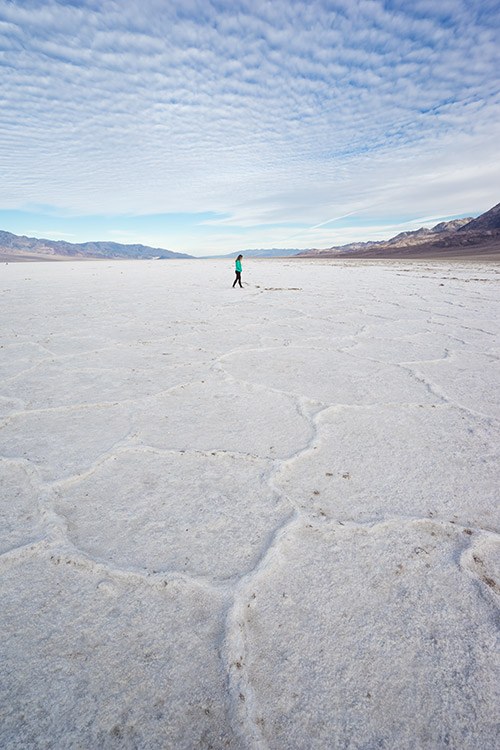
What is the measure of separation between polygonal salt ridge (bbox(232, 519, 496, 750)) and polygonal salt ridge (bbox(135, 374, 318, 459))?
732mm

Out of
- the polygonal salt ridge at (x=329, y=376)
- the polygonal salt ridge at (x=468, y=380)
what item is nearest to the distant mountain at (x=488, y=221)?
the polygonal salt ridge at (x=468, y=380)

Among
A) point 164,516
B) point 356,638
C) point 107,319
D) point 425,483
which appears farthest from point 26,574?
point 107,319

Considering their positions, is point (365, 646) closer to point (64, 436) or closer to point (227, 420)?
point (227, 420)

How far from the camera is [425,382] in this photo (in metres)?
2.96

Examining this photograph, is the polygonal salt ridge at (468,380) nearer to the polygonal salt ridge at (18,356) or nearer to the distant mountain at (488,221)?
the polygonal salt ridge at (18,356)

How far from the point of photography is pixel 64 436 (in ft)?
7.00

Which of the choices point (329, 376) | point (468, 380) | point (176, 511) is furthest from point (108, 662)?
point (468, 380)

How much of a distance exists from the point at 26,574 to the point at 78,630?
12.0 inches

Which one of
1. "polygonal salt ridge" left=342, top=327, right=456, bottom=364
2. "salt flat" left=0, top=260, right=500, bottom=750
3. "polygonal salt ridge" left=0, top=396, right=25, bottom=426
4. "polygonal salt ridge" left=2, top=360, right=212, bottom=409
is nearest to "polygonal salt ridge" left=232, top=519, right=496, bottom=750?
"salt flat" left=0, top=260, right=500, bottom=750

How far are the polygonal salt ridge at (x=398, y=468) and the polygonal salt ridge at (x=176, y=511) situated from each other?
0.55 ft

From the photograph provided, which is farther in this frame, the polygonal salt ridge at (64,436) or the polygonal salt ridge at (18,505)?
the polygonal salt ridge at (64,436)

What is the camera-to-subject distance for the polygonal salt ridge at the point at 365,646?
0.86m

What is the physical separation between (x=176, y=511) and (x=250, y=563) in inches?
15.6

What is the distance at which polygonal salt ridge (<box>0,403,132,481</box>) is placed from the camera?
1870 millimetres
